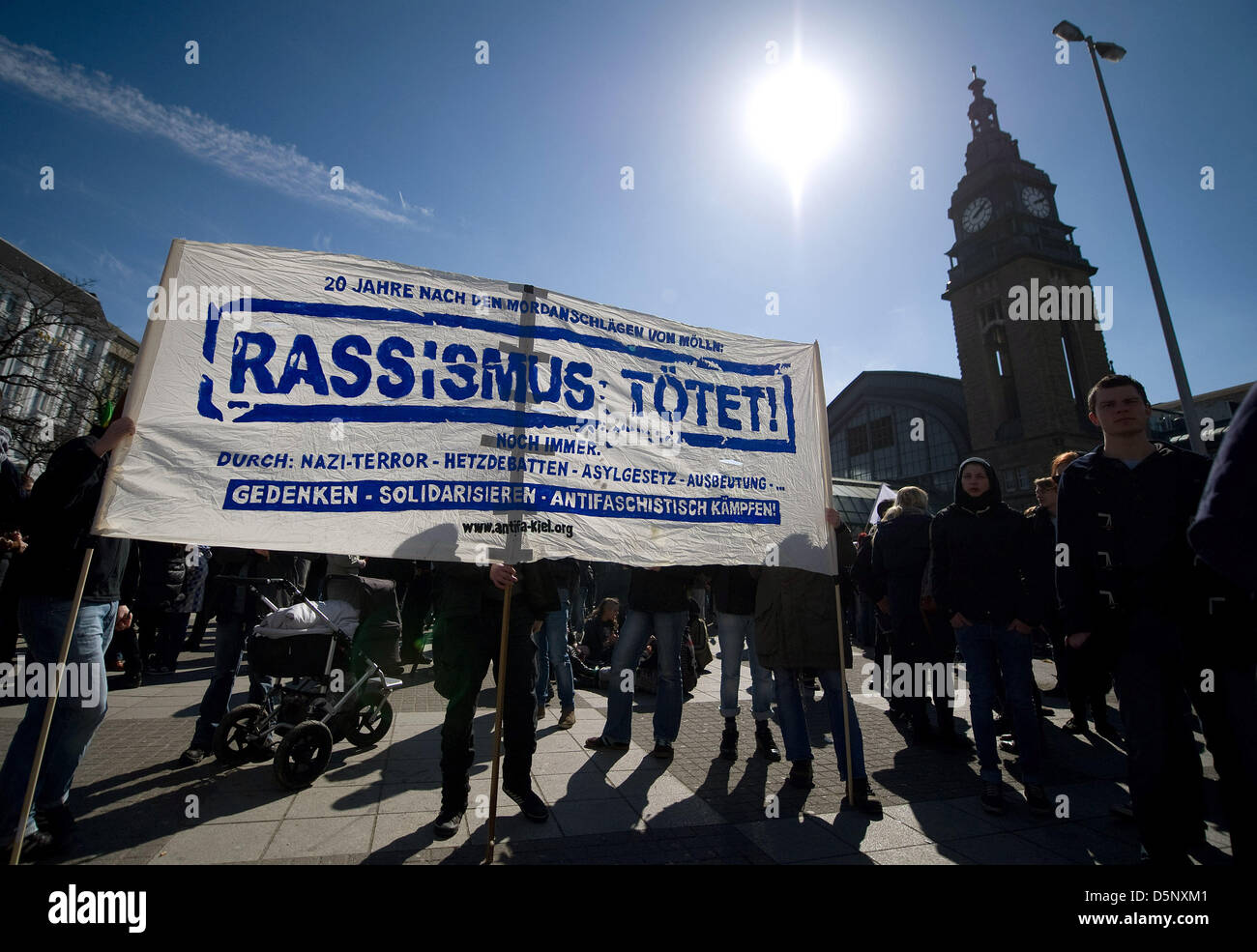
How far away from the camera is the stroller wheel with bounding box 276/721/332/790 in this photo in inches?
141

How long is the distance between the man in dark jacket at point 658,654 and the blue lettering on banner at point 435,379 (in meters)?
1.25

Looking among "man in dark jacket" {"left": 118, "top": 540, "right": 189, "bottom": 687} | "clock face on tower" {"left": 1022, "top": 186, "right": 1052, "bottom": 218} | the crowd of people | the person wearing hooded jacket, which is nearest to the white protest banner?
the crowd of people

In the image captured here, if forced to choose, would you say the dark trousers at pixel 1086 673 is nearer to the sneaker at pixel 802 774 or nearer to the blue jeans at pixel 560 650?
the sneaker at pixel 802 774

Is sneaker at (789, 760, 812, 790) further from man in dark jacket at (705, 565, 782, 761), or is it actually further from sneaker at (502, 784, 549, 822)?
sneaker at (502, 784, 549, 822)

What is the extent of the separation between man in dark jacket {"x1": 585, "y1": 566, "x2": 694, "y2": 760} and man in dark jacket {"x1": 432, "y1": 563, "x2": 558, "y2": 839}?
1267mm

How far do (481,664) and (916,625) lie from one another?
11.8ft

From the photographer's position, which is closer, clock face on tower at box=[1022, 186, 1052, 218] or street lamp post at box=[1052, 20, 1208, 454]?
street lamp post at box=[1052, 20, 1208, 454]

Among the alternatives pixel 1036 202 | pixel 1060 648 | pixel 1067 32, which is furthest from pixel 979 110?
pixel 1060 648

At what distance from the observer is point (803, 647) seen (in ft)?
13.1

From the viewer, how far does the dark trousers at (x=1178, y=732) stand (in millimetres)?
2242
